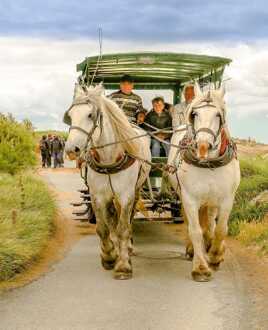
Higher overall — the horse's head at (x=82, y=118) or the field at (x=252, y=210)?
the horse's head at (x=82, y=118)

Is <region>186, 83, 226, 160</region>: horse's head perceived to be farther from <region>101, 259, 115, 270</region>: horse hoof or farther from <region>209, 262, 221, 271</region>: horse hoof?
<region>101, 259, 115, 270</region>: horse hoof

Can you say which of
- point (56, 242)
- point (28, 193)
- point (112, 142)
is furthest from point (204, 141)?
point (28, 193)

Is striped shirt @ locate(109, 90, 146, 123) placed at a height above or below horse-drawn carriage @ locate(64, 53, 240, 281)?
above

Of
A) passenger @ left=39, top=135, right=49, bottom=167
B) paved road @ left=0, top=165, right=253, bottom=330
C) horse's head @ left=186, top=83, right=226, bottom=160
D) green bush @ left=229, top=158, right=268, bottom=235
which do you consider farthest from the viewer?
passenger @ left=39, top=135, right=49, bottom=167

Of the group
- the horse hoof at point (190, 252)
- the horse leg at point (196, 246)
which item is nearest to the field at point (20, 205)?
the horse hoof at point (190, 252)

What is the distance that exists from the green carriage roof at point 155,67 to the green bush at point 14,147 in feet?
19.6

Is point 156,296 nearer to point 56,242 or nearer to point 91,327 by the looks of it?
point 91,327

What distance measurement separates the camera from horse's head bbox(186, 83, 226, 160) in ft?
24.2

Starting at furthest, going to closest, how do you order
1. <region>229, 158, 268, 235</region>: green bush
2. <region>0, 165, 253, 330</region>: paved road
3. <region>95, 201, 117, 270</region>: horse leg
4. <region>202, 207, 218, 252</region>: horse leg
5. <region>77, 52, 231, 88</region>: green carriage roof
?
<region>229, 158, 268, 235</region>: green bush
<region>77, 52, 231, 88</region>: green carriage roof
<region>202, 207, 218, 252</region>: horse leg
<region>95, 201, 117, 270</region>: horse leg
<region>0, 165, 253, 330</region>: paved road

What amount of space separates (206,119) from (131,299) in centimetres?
220

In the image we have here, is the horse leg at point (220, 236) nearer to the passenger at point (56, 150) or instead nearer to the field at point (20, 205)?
the field at point (20, 205)

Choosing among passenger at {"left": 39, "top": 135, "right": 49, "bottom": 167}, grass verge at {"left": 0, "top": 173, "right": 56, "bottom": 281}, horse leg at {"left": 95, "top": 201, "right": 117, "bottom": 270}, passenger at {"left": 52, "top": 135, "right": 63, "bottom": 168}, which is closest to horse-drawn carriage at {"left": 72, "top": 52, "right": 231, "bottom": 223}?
grass verge at {"left": 0, "top": 173, "right": 56, "bottom": 281}

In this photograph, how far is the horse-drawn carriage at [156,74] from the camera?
10789 mm

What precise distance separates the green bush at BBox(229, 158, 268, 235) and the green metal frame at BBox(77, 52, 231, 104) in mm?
2531
